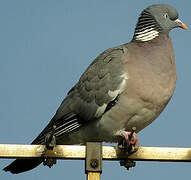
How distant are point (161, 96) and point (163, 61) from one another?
468mm

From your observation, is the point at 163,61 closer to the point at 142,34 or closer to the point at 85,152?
the point at 142,34

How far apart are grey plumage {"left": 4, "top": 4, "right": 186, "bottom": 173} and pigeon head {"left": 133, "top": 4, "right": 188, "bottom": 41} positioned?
0.02m

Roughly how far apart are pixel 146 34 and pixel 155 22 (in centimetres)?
23

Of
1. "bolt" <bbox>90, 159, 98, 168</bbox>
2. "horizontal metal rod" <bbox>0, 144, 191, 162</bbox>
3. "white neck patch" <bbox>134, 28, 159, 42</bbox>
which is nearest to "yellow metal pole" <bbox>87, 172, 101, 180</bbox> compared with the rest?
"bolt" <bbox>90, 159, 98, 168</bbox>

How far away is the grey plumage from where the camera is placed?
4.83 meters

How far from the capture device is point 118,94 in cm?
488

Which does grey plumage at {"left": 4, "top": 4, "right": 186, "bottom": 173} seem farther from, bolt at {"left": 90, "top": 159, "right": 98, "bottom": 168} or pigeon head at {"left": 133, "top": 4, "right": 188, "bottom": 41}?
bolt at {"left": 90, "top": 159, "right": 98, "bottom": 168}

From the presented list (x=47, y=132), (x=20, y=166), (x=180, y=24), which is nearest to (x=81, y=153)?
(x=20, y=166)

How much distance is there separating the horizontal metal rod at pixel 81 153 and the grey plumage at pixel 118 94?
1384 mm

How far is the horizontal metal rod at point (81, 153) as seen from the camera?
3.24m

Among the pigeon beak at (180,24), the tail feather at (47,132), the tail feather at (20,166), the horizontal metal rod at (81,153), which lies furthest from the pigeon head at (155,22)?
the horizontal metal rod at (81,153)

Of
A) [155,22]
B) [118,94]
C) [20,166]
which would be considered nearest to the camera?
[20,166]

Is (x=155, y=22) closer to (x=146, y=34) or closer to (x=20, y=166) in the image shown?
(x=146, y=34)

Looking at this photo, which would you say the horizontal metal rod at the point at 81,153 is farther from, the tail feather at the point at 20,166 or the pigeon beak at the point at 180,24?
the pigeon beak at the point at 180,24
